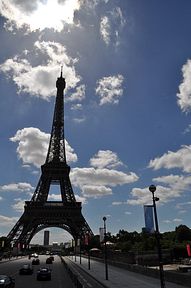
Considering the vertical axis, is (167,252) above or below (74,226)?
below

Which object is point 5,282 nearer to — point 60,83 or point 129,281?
point 129,281

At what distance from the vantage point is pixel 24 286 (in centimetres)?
2908

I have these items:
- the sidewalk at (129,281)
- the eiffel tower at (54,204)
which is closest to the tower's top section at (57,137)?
the eiffel tower at (54,204)

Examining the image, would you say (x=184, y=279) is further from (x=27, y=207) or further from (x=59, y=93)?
(x=59, y=93)

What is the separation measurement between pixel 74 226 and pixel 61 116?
39.3m

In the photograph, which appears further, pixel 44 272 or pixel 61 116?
pixel 61 116

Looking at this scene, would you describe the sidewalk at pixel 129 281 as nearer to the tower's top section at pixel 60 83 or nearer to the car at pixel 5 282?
the car at pixel 5 282

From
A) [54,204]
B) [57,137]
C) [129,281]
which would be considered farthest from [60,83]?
[129,281]

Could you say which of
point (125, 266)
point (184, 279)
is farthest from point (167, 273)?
point (125, 266)

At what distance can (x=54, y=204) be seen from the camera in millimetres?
117438

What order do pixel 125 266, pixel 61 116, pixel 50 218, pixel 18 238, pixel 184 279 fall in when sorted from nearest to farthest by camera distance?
pixel 184 279
pixel 125 266
pixel 18 238
pixel 50 218
pixel 61 116

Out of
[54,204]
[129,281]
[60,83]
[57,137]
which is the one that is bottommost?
[129,281]

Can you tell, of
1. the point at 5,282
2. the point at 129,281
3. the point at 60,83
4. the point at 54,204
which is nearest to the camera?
the point at 5,282

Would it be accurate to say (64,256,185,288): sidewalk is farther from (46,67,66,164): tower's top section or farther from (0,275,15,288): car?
(46,67,66,164): tower's top section
